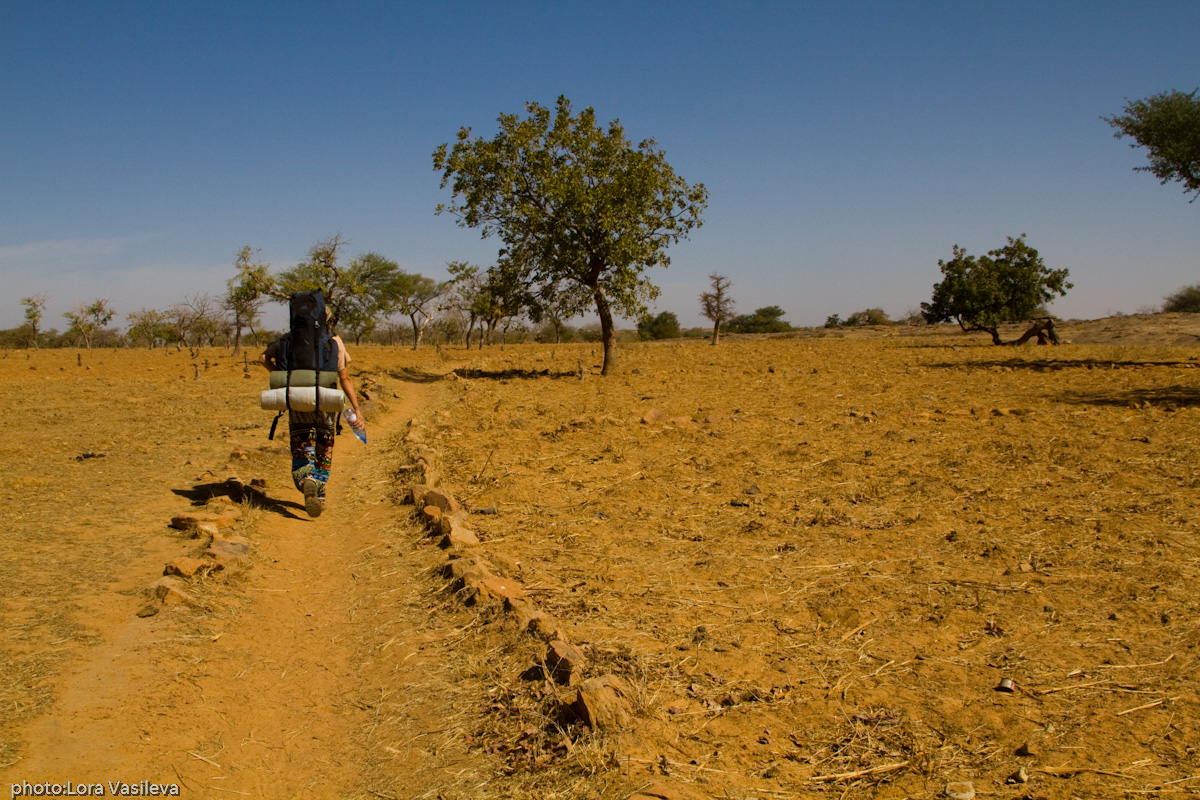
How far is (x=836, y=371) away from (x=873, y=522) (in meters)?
14.5

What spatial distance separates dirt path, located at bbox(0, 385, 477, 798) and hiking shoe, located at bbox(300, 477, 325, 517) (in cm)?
78

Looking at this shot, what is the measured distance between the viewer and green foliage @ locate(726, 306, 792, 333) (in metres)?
67.2

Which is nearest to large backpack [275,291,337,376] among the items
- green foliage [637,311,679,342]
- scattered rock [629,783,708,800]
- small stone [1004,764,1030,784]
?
scattered rock [629,783,708,800]

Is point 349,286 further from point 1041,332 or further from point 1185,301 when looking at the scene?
point 1185,301

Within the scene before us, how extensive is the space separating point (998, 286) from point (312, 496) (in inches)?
1183

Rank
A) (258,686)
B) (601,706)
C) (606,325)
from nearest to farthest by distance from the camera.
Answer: (601,706) < (258,686) < (606,325)

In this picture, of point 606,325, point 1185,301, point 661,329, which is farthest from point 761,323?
point 606,325

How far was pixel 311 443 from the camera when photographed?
6754 millimetres

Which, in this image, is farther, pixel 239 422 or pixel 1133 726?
pixel 239 422

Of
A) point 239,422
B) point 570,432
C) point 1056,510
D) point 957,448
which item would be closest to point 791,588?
point 1056,510

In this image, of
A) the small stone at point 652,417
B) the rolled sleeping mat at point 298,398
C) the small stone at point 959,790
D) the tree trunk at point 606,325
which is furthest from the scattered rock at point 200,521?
the tree trunk at point 606,325

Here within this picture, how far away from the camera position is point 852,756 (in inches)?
125

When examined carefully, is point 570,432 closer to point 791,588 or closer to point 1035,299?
point 791,588

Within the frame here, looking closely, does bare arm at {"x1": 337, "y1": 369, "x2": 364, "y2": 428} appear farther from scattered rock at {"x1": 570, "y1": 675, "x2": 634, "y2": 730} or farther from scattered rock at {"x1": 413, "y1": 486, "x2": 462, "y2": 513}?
scattered rock at {"x1": 570, "y1": 675, "x2": 634, "y2": 730}
